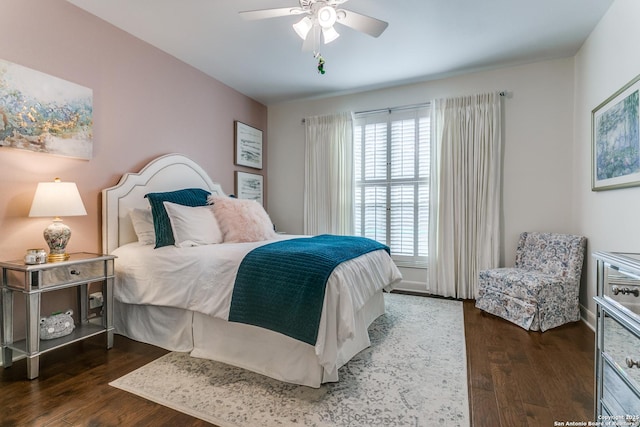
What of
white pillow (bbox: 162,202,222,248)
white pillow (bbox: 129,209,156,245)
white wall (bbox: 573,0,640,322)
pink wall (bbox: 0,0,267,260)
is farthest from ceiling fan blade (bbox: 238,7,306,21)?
white wall (bbox: 573,0,640,322)

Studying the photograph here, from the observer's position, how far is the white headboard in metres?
2.67

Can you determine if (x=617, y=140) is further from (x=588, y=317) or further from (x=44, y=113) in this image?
(x=44, y=113)

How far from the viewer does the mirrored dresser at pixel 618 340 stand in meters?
1.07

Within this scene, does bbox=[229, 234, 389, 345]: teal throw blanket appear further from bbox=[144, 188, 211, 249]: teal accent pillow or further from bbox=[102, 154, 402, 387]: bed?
bbox=[144, 188, 211, 249]: teal accent pillow

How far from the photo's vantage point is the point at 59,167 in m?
2.41

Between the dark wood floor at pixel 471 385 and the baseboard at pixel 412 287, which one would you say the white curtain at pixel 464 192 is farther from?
the dark wood floor at pixel 471 385

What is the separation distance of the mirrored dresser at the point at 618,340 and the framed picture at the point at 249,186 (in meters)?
3.80

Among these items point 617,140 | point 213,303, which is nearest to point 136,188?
point 213,303

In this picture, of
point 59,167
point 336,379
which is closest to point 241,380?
point 336,379

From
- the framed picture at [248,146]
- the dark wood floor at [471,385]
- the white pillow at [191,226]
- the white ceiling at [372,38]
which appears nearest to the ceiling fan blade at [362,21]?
the white ceiling at [372,38]

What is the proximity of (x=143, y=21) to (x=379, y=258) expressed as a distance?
2.87 meters

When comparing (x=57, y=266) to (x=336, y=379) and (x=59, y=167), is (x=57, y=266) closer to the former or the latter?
(x=59, y=167)

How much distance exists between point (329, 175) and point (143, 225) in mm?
2453

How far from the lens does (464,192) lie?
A: 12.0ft
